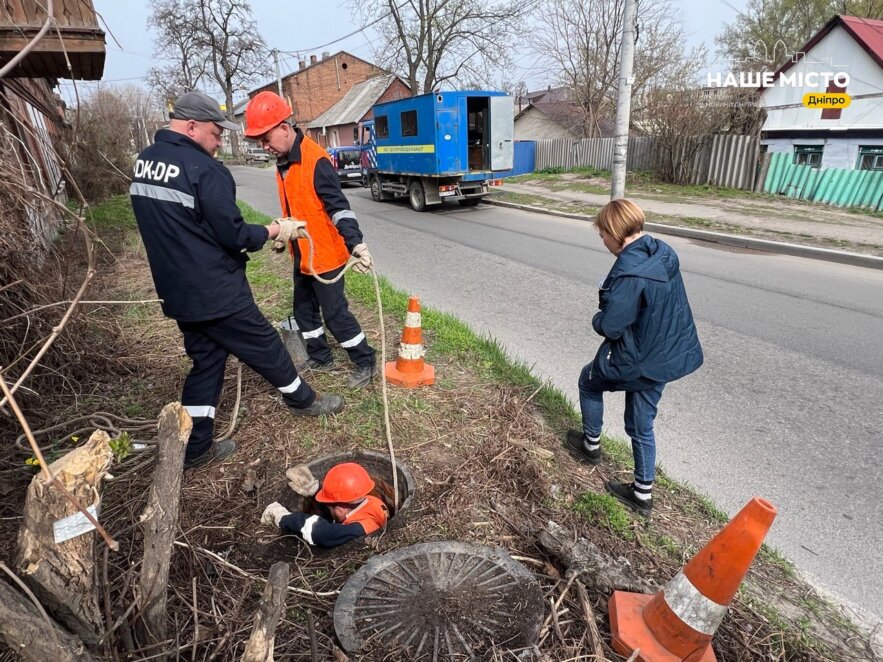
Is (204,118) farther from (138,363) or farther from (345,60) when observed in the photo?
(345,60)

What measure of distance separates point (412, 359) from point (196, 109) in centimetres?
213

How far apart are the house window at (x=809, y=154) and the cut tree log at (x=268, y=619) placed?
19.9 meters

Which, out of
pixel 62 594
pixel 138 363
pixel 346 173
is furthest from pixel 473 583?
pixel 346 173

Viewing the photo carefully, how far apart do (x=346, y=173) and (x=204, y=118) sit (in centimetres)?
2103

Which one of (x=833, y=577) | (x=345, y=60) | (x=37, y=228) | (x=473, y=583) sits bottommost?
(x=833, y=577)

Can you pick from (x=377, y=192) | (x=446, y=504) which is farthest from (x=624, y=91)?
(x=446, y=504)

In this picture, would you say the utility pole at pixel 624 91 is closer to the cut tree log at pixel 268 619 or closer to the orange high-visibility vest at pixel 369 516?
the orange high-visibility vest at pixel 369 516

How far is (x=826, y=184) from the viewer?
1326 cm

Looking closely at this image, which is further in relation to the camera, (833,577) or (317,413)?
(317,413)

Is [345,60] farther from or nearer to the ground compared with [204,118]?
farther from the ground

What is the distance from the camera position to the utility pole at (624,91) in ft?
35.7

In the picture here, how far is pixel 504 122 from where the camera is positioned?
1384cm

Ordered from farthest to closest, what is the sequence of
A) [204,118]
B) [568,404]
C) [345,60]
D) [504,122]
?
[345,60]
[504,122]
[568,404]
[204,118]

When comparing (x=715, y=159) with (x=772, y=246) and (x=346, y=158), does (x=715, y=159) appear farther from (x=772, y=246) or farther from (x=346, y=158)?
(x=346, y=158)
